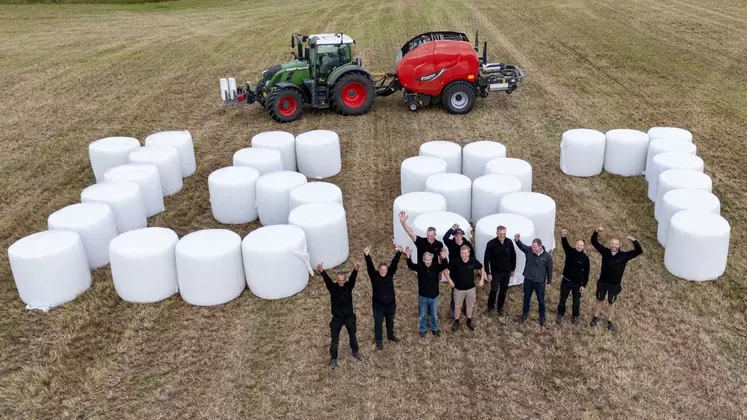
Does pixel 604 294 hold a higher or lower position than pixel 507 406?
higher

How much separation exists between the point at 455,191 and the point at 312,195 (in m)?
2.51

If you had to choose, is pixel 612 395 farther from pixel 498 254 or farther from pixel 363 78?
pixel 363 78

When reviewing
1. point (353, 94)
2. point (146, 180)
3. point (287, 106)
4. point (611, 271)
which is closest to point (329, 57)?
point (353, 94)

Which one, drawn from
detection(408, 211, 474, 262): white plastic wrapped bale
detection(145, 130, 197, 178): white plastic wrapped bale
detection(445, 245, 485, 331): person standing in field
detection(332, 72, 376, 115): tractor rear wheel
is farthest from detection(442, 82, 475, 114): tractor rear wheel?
detection(445, 245, 485, 331): person standing in field

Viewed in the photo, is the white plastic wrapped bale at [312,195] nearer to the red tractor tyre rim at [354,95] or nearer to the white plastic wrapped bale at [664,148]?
the white plastic wrapped bale at [664,148]

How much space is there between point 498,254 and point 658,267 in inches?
123

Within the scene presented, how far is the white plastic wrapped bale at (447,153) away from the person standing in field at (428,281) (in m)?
4.95

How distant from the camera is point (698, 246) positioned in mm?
9203

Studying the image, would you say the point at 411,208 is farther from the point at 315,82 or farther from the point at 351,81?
the point at 315,82

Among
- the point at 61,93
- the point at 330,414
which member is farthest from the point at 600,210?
the point at 61,93

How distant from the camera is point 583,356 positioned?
7.91 metres

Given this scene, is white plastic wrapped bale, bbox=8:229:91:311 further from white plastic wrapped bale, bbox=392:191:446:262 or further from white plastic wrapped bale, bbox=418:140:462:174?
white plastic wrapped bale, bbox=418:140:462:174

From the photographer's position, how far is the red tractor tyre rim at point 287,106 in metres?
16.9

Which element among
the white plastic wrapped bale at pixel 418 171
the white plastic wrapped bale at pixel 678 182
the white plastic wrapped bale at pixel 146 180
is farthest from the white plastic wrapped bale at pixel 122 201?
the white plastic wrapped bale at pixel 678 182
